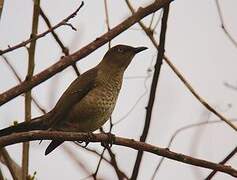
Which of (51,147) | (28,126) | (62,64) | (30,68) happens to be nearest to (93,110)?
(51,147)

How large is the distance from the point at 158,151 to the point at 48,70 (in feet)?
2.28

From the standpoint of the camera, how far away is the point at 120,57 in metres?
4.63

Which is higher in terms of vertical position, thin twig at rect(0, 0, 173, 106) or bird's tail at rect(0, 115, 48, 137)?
bird's tail at rect(0, 115, 48, 137)

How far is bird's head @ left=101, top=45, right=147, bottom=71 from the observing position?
4559 mm

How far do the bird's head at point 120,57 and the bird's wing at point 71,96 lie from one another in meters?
0.33

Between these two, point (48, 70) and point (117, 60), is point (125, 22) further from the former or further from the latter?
point (117, 60)

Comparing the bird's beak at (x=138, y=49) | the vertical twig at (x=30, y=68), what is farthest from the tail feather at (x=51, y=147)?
the bird's beak at (x=138, y=49)

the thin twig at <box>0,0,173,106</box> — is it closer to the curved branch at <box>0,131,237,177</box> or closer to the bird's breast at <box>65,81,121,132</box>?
the curved branch at <box>0,131,237,177</box>

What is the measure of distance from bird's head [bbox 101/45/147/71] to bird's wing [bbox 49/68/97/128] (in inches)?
13.0

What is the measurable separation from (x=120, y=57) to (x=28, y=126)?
1389mm

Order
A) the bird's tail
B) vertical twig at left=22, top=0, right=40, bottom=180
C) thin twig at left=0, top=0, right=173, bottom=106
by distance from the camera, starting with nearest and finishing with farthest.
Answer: thin twig at left=0, top=0, right=173, bottom=106
vertical twig at left=22, top=0, right=40, bottom=180
the bird's tail

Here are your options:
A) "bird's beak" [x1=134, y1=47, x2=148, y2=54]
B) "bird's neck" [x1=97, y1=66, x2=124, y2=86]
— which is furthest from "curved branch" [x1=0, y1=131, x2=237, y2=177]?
"bird's beak" [x1=134, y1=47, x2=148, y2=54]

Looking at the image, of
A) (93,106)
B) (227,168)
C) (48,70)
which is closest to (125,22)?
(48,70)

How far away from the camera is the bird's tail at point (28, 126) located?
3401 millimetres
